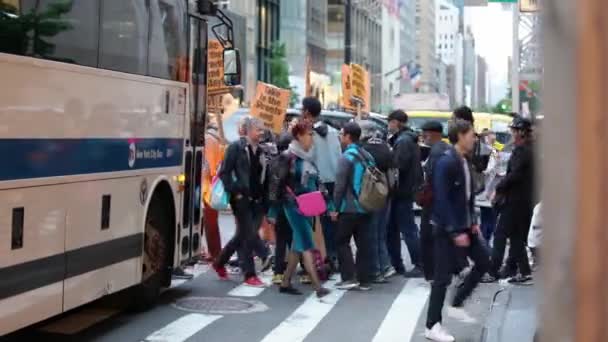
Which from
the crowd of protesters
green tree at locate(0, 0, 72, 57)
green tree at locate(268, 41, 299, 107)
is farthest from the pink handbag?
green tree at locate(268, 41, 299, 107)

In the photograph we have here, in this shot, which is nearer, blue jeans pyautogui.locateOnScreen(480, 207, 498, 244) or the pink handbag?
the pink handbag

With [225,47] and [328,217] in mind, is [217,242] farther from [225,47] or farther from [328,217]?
[225,47]

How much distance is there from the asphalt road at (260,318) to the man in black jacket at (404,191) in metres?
0.87

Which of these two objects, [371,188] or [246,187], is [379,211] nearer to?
[371,188]

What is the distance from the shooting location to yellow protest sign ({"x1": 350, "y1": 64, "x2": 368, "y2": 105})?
19.8 m

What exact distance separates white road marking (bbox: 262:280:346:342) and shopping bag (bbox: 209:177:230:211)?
145cm

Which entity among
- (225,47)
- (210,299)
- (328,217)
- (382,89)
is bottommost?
(210,299)

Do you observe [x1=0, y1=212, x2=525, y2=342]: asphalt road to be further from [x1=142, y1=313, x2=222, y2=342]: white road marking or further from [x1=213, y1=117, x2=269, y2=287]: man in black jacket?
[x1=213, y1=117, x2=269, y2=287]: man in black jacket

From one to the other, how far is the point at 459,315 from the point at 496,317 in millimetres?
370

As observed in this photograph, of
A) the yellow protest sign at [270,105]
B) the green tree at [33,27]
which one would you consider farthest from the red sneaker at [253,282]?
the yellow protest sign at [270,105]

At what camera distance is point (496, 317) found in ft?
29.9

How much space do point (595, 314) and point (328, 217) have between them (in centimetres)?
1047

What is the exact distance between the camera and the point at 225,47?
10.9m

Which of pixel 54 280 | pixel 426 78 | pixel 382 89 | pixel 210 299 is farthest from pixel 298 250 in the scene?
pixel 426 78
